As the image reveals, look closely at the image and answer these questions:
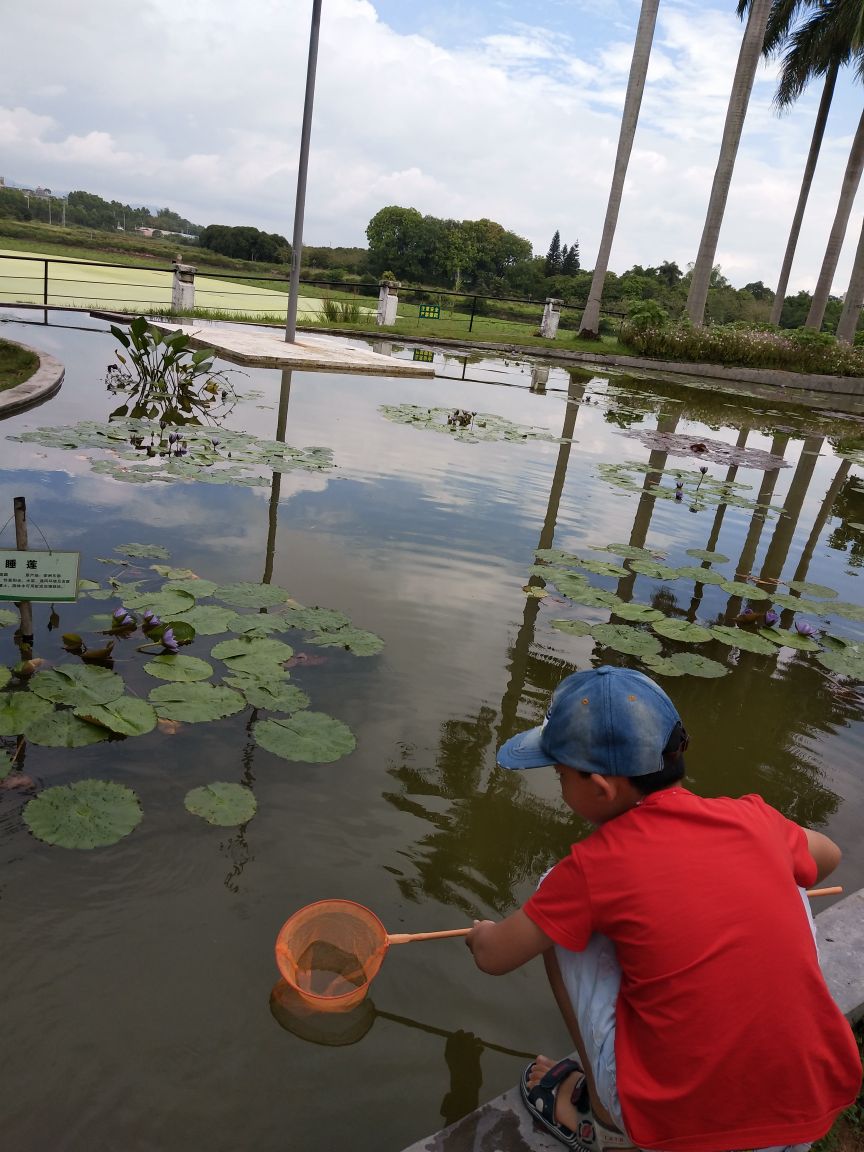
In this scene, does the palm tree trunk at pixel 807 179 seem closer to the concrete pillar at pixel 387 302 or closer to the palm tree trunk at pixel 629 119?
the palm tree trunk at pixel 629 119

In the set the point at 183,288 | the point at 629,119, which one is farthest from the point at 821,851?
the point at 629,119

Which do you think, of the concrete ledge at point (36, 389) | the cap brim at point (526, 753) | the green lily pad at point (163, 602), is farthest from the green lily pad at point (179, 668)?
the concrete ledge at point (36, 389)

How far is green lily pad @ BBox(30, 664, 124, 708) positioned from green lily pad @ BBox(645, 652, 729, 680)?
7.85 ft

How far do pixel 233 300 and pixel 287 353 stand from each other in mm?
24799

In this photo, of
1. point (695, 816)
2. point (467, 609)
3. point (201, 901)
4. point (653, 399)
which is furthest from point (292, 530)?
point (653, 399)

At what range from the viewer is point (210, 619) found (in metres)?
3.41

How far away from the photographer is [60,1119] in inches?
59.2

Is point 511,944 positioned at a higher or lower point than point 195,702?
higher

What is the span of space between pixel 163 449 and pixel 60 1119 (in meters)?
5.41

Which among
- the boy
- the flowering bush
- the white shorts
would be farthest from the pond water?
the flowering bush

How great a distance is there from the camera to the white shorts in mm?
1385

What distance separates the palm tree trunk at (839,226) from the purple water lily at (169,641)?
25.2 m

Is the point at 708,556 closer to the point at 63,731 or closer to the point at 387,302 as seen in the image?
the point at 63,731

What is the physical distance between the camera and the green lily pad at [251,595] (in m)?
3.65
